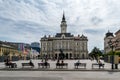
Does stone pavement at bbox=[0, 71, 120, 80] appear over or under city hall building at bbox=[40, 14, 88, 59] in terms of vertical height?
under

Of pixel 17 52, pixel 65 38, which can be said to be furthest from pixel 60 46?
pixel 17 52

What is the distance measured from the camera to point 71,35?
584ft

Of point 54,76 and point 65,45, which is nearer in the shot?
point 54,76

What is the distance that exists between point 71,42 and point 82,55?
12.4 m

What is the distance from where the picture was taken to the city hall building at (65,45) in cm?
17200

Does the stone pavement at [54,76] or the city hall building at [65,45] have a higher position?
the city hall building at [65,45]

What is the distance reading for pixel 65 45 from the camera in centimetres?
17412

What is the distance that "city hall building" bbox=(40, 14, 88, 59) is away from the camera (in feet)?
564

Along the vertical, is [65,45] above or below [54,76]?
above

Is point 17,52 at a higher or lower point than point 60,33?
lower

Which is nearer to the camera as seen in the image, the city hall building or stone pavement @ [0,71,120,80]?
stone pavement @ [0,71,120,80]

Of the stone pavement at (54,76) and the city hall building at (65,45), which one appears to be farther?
the city hall building at (65,45)

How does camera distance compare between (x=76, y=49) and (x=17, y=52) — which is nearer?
(x=17, y=52)

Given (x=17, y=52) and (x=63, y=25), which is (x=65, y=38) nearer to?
(x=63, y=25)
